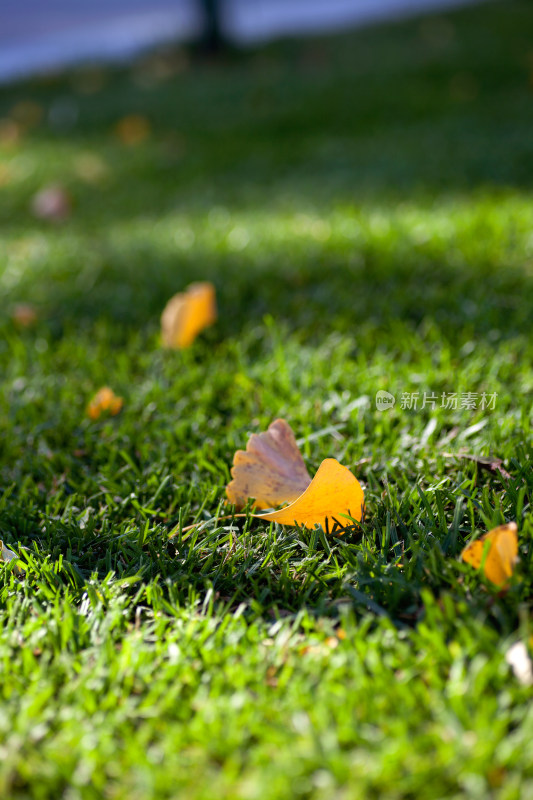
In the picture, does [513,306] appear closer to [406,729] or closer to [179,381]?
[179,381]

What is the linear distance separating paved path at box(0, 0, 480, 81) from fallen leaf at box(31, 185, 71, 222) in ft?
17.9

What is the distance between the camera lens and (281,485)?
133 cm

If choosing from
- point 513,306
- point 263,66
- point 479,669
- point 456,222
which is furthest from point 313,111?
point 479,669

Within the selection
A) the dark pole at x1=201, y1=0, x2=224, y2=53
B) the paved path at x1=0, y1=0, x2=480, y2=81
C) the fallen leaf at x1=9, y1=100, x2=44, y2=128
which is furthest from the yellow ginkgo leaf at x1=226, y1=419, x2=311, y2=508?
the paved path at x1=0, y1=0, x2=480, y2=81

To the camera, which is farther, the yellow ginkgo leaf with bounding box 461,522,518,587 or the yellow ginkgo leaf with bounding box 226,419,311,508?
the yellow ginkgo leaf with bounding box 226,419,311,508

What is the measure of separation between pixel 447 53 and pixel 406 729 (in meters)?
6.92

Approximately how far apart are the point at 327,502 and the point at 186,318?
1006 millimetres

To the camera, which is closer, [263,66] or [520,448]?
[520,448]

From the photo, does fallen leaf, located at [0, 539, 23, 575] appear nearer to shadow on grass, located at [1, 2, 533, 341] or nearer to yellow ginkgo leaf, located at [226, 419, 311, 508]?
yellow ginkgo leaf, located at [226, 419, 311, 508]

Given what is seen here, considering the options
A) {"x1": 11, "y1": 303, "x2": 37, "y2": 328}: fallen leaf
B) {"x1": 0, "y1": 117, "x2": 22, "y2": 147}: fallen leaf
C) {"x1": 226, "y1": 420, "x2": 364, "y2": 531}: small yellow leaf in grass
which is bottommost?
{"x1": 0, "y1": 117, "x2": 22, "y2": 147}: fallen leaf

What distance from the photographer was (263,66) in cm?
747

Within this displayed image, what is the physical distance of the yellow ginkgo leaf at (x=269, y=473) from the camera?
133cm

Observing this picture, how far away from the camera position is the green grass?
860mm

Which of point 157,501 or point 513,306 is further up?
point 157,501
